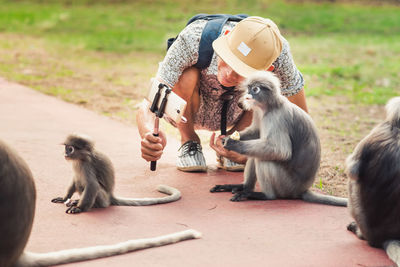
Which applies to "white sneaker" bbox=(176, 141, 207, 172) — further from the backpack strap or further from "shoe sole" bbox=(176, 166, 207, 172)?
the backpack strap

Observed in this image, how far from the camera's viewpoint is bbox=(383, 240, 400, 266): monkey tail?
120 inches

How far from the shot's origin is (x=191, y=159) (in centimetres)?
484

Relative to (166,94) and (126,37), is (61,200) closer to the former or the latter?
(166,94)

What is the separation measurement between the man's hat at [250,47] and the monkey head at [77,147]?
1.15m

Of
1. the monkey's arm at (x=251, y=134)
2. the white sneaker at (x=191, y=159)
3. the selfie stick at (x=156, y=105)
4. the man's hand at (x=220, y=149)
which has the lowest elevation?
the white sneaker at (x=191, y=159)

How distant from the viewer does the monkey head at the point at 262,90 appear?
4070 millimetres

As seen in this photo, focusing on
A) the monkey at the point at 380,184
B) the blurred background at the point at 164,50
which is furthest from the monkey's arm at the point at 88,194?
the blurred background at the point at 164,50

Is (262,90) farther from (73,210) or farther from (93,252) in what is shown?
(93,252)

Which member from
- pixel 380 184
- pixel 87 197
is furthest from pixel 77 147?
pixel 380 184

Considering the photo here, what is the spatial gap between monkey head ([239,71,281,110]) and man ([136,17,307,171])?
72mm

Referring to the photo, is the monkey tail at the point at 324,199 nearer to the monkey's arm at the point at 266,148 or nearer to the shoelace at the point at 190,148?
the monkey's arm at the point at 266,148

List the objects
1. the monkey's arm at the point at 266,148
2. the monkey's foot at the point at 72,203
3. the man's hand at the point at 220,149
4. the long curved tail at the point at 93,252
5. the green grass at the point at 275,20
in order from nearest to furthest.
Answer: the long curved tail at the point at 93,252 < the monkey's foot at the point at 72,203 < the monkey's arm at the point at 266,148 < the man's hand at the point at 220,149 < the green grass at the point at 275,20

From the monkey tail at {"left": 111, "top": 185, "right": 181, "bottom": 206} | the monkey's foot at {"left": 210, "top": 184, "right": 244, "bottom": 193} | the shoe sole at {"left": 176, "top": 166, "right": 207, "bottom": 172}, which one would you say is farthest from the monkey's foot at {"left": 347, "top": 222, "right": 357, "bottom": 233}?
the shoe sole at {"left": 176, "top": 166, "right": 207, "bottom": 172}

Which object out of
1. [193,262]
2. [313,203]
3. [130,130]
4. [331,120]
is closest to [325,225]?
[313,203]
